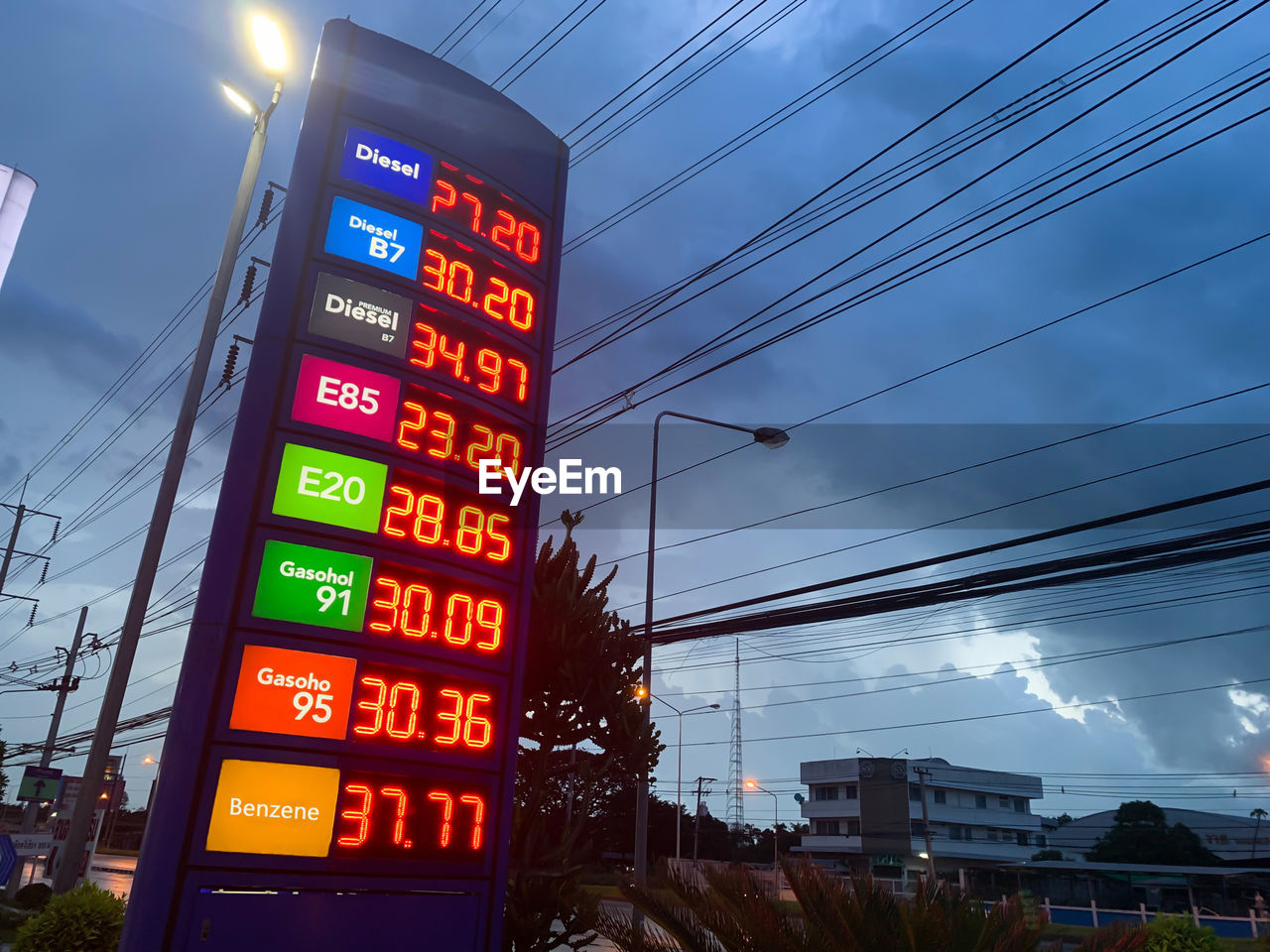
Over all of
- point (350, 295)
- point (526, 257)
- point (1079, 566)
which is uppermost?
point (526, 257)

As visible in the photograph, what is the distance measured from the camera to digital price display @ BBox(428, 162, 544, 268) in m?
11.8

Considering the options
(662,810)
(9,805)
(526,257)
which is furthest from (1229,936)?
(9,805)

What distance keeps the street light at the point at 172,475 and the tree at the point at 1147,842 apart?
79.1 meters

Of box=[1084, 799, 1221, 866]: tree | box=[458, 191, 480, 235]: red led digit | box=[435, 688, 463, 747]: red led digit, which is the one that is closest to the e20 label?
box=[435, 688, 463, 747]: red led digit

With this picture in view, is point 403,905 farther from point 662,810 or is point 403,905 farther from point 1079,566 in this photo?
point 662,810

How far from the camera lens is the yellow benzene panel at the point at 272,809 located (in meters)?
8.36

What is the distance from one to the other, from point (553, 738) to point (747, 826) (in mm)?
89537

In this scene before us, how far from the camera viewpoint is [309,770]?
28.3ft

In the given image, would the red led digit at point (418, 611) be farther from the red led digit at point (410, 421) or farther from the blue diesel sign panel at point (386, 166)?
the blue diesel sign panel at point (386, 166)

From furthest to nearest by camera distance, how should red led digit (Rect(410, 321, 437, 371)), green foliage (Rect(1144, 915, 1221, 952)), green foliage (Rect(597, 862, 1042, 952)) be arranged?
green foliage (Rect(1144, 915, 1221, 952)) → red led digit (Rect(410, 321, 437, 371)) → green foliage (Rect(597, 862, 1042, 952))

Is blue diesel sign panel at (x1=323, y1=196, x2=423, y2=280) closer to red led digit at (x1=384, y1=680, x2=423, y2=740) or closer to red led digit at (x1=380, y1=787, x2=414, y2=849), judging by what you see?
red led digit at (x1=384, y1=680, x2=423, y2=740)

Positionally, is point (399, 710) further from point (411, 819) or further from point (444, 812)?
point (444, 812)

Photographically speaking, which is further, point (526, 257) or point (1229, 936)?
point (1229, 936)

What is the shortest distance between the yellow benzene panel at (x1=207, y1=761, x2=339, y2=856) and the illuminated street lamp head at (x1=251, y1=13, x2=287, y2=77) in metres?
11.0
